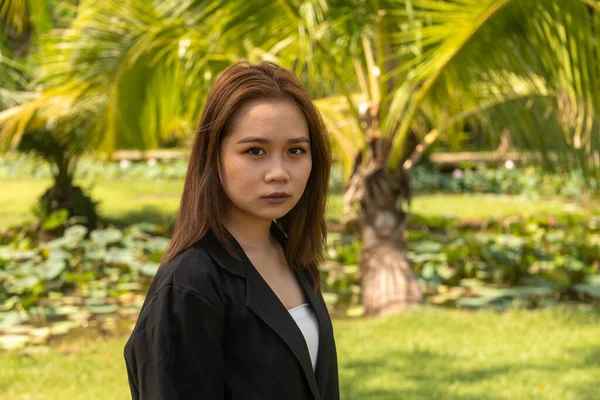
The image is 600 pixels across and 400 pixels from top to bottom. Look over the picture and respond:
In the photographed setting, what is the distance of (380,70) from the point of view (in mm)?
A: 5254

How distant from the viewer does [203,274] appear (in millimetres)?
1373

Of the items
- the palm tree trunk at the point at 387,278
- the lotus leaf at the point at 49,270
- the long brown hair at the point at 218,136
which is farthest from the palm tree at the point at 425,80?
the long brown hair at the point at 218,136

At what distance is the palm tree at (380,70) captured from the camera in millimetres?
4371

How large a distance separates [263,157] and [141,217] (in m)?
8.80

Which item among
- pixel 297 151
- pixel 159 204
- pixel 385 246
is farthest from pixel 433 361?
pixel 159 204

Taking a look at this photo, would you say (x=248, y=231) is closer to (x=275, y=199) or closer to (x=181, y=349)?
(x=275, y=199)

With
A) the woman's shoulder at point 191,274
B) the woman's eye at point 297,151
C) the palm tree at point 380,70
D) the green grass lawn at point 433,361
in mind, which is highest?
the palm tree at point 380,70

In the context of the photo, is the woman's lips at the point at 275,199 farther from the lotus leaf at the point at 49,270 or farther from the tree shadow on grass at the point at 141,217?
the tree shadow on grass at the point at 141,217

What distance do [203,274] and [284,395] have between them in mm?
263

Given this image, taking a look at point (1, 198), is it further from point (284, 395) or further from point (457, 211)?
point (284, 395)

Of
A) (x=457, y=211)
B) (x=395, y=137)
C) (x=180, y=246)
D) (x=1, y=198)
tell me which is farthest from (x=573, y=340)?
(x=1, y=198)

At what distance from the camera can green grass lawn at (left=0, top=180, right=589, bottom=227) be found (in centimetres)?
1009

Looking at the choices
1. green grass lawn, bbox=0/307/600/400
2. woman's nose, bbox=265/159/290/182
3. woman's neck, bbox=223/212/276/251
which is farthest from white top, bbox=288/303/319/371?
green grass lawn, bbox=0/307/600/400

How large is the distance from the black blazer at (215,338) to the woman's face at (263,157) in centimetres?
10
